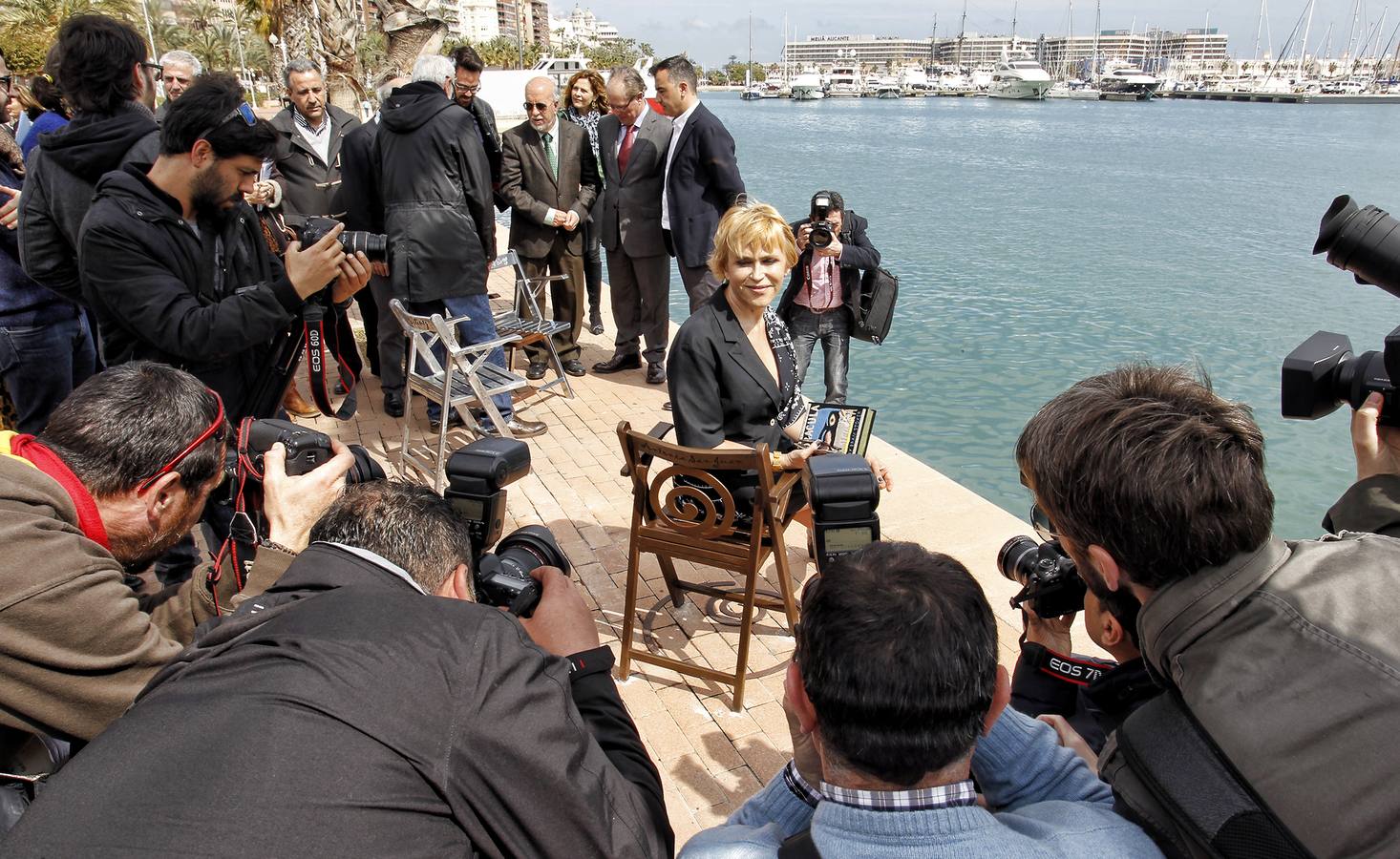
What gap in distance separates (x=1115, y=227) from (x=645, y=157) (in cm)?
1485

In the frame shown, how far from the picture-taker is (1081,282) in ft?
41.7

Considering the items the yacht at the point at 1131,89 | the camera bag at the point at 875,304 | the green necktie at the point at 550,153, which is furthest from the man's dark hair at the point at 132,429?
the yacht at the point at 1131,89

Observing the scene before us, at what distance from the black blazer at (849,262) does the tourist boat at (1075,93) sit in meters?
105

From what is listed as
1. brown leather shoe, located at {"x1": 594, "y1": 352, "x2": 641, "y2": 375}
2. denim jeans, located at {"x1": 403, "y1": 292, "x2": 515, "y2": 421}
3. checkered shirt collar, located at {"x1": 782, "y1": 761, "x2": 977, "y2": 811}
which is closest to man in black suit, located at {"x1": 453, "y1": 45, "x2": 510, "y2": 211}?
denim jeans, located at {"x1": 403, "y1": 292, "x2": 515, "y2": 421}

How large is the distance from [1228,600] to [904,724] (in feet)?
1.50

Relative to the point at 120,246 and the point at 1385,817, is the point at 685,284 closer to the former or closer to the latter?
the point at 120,246

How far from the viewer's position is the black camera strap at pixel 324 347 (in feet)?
9.41

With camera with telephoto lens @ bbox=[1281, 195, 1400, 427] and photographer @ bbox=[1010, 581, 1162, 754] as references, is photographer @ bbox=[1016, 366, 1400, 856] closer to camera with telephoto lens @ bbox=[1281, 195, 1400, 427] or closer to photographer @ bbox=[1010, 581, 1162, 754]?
photographer @ bbox=[1010, 581, 1162, 754]

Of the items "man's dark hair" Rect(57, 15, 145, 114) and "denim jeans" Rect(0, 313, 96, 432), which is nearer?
"man's dark hair" Rect(57, 15, 145, 114)

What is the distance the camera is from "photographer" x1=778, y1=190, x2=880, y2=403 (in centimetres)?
465

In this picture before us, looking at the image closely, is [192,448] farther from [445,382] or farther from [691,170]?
[691,170]

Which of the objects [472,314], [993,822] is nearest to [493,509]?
[993,822]

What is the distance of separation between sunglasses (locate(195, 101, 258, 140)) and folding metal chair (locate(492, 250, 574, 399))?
2.46 m

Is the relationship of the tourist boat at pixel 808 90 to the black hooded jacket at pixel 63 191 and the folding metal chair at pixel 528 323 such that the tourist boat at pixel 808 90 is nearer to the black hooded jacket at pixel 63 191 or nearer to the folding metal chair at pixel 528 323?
the folding metal chair at pixel 528 323
